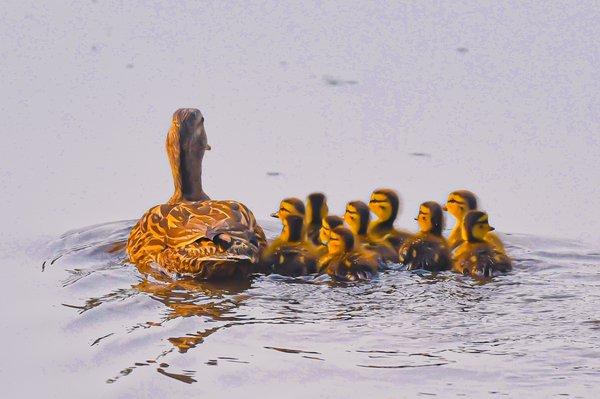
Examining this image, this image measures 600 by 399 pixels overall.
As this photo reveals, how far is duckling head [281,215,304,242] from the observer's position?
24.3ft

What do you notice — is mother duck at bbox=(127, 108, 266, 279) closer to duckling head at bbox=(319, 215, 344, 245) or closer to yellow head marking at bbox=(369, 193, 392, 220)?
duckling head at bbox=(319, 215, 344, 245)

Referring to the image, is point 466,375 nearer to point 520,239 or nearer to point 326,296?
point 326,296

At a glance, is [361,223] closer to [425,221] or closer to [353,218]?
[353,218]

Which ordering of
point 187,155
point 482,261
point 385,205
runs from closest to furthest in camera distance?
point 482,261 → point 385,205 → point 187,155

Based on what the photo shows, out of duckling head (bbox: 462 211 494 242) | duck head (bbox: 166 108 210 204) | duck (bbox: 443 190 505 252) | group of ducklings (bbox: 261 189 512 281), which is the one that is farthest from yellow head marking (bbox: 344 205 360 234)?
duck head (bbox: 166 108 210 204)

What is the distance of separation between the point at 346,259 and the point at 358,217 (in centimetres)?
66

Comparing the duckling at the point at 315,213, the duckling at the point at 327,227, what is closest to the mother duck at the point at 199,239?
the duckling at the point at 327,227

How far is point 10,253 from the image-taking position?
7.36 m

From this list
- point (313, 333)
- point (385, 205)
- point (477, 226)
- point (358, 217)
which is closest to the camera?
point (313, 333)

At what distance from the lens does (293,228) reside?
7.42 m

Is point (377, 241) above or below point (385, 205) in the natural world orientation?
below

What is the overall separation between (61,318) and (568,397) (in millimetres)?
2352

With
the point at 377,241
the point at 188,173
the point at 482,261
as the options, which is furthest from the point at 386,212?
the point at 188,173

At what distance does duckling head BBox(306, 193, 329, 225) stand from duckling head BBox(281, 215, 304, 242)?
0.38 m
